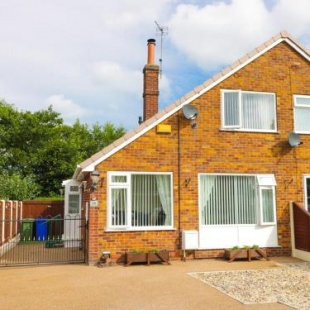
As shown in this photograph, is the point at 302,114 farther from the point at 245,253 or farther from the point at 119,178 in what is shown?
the point at 119,178

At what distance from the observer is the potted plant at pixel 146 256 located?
34.9ft

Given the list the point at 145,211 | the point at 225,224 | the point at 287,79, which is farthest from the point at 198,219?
the point at 287,79

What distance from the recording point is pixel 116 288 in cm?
811

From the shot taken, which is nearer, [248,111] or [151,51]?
[248,111]

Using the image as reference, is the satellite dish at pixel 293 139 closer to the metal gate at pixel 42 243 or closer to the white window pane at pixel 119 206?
the white window pane at pixel 119 206

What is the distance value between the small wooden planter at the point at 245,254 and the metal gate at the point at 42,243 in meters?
4.22

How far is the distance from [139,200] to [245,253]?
343 cm

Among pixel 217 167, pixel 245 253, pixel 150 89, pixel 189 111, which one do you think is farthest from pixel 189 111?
pixel 245 253

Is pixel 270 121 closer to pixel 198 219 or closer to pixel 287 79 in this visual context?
pixel 287 79

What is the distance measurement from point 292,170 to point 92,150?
108ft

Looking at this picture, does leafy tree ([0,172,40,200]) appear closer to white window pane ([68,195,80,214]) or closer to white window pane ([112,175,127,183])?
white window pane ([68,195,80,214])

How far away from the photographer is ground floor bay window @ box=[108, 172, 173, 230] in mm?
11250

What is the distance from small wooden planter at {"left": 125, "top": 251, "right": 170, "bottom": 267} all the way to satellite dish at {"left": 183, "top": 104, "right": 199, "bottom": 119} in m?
4.02

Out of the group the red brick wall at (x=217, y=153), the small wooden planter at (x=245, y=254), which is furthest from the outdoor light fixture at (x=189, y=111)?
the small wooden planter at (x=245, y=254)
